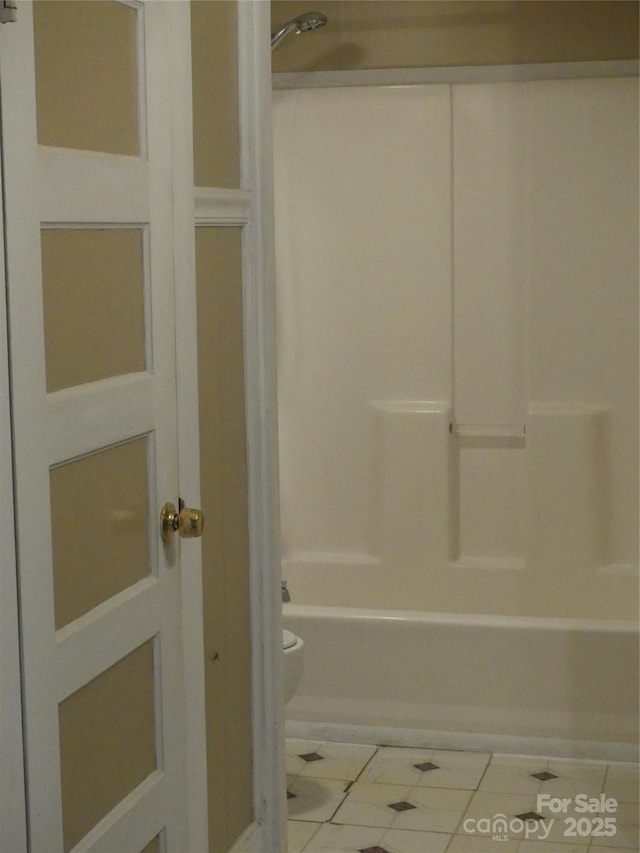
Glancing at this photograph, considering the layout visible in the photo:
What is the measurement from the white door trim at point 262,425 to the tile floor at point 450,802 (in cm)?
33

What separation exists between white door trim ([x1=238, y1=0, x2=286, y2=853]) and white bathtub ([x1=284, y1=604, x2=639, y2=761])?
2.84ft

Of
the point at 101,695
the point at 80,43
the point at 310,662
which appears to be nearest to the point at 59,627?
the point at 101,695

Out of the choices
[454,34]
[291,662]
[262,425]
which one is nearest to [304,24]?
[454,34]

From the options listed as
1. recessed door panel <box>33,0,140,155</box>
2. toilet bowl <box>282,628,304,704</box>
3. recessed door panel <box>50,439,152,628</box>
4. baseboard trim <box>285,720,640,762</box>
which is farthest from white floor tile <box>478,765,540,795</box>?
recessed door panel <box>33,0,140,155</box>

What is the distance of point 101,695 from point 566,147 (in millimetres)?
2821

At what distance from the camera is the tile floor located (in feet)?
9.58

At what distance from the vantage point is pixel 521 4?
406cm

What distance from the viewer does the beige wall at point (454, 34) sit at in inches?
158

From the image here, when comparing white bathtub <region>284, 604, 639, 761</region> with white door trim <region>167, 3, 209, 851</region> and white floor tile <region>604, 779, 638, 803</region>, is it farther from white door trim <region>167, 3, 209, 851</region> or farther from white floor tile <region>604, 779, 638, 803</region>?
white door trim <region>167, 3, 209, 851</region>

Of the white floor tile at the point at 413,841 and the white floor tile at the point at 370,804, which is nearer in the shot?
the white floor tile at the point at 413,841

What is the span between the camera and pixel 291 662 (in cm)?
313

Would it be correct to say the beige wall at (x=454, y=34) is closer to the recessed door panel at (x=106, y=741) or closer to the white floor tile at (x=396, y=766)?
the white floor tile at (x=396, y=766)

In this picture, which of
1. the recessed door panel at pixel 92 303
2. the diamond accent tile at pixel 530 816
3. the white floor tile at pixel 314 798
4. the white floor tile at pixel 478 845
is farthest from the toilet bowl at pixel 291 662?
the recessed door panel at pixel 92 303

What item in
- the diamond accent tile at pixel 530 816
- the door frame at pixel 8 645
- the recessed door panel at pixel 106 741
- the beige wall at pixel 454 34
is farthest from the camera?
the beige wall at pixel 454 34
